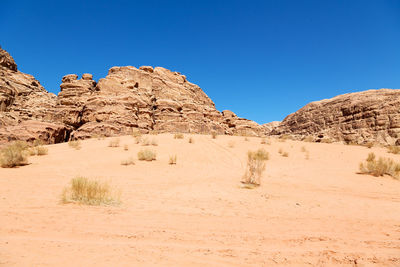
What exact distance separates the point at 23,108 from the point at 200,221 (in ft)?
77.3

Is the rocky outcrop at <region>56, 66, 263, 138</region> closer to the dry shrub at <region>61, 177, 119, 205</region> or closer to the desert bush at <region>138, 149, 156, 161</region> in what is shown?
the desert bush at <region>138, 149, 156, 161</region>

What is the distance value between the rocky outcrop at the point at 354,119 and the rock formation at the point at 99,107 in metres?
15.8

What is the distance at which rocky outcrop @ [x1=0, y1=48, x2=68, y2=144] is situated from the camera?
43.7 ft

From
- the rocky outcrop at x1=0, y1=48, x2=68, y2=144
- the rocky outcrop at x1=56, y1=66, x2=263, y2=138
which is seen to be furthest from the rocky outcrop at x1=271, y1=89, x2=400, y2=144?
the rocky outcrop at x1=0, y1=48, x2=68, y2=144

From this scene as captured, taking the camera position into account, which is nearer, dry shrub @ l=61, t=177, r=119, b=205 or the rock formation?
dry shrub @ l=61, t=177, r=119, b=205

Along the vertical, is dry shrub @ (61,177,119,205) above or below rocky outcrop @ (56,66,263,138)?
below

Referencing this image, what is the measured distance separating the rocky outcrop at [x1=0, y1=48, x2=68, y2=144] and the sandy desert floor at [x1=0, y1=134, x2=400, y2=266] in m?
8.74

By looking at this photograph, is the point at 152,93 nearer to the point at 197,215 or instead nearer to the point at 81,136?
the point at 81,136

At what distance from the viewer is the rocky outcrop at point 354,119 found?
87.6 feet

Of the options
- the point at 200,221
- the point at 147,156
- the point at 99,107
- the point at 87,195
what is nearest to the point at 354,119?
the point at 147,156

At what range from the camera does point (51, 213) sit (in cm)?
308

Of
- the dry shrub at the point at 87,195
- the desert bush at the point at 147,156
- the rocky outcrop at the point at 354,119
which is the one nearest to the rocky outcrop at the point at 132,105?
the desert bush at the point at 147,156

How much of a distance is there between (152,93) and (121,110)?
8.41 m

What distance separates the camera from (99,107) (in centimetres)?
2166
